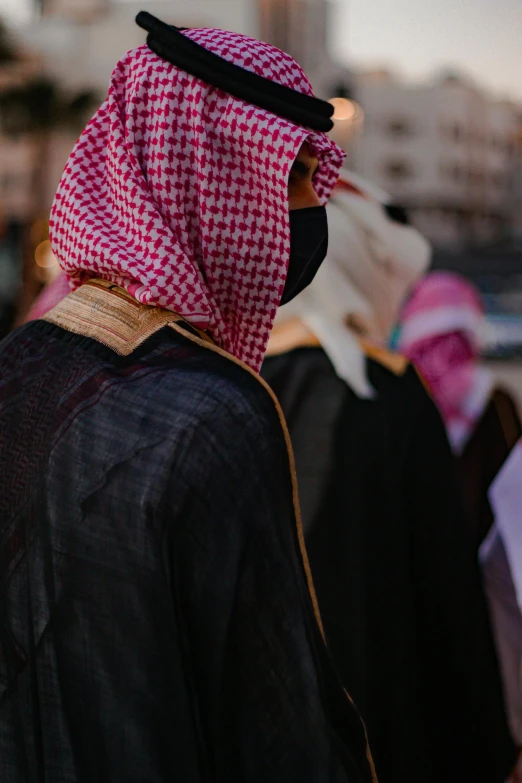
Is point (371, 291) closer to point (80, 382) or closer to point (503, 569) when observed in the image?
point (503, 569)

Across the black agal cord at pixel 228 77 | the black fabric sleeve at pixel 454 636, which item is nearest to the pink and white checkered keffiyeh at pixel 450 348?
the black fabric sleeve at pixel 454 636

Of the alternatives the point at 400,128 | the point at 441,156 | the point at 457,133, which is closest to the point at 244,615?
the point at 441,156

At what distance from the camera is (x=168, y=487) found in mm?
1068

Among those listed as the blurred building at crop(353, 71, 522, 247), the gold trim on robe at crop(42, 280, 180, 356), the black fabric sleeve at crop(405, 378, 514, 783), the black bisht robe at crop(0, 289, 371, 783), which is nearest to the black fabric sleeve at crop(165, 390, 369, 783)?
the black bisht robe at crop(0, 289, 371, 783)

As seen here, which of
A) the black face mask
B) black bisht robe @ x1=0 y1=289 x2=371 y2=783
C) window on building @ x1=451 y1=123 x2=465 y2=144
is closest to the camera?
black bisht robe @ x1=0 y1=289 x2=371 y2=783

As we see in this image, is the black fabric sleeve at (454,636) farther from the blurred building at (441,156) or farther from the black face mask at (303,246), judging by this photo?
the blurred building at (441,156)

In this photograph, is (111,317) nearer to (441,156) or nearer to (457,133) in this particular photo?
(441,156)

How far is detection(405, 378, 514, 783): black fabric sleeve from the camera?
93.1 inches

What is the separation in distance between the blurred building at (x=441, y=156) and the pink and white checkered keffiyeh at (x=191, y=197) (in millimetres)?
60639

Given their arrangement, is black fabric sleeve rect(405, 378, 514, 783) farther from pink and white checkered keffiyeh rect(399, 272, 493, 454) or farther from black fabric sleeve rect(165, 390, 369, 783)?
pink and white checkered keffiyeh rect(399, 272, 493, 454)

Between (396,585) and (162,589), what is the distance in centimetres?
145

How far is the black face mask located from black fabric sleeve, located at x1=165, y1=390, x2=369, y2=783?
27 centimetres

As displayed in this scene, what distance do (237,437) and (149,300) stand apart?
0.23 m

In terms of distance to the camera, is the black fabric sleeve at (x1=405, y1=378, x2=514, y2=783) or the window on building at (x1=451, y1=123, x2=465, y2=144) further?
the window on building at (x1=451, y1=123, x2=465, y2=144)
